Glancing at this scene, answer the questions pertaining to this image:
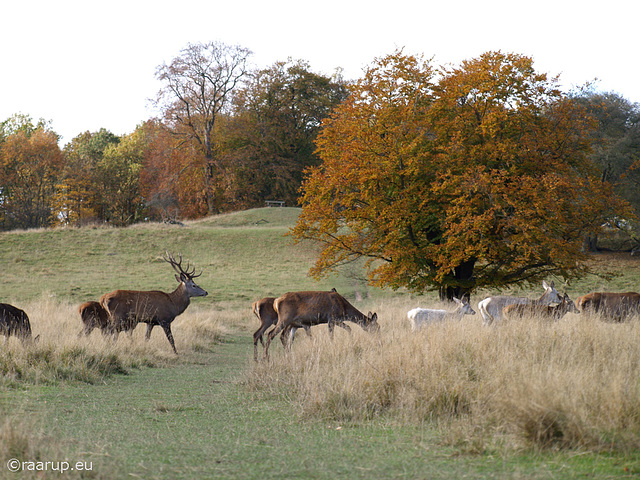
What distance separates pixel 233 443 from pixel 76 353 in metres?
5.90

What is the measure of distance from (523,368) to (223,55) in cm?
5109

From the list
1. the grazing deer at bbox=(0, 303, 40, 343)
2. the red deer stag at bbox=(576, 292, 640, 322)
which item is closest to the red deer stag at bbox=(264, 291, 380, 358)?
the grazing deer at bbox=(0, 303, 40, 343)

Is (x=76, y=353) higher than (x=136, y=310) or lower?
lower

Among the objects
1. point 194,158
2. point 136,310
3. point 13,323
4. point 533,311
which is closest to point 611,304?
point 533,311

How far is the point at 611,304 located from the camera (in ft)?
51.2

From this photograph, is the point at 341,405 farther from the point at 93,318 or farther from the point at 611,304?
the point at 611,304

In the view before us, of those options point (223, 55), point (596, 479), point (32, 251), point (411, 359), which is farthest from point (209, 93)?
point (596, 479)

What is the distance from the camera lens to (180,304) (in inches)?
633

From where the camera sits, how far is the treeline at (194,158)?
55531mm

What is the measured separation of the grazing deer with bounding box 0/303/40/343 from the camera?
1216 centimetres

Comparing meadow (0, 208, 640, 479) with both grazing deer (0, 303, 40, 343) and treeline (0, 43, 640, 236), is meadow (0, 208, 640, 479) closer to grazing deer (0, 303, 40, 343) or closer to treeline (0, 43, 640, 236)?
grazing deer (0, 303, 40, 343)

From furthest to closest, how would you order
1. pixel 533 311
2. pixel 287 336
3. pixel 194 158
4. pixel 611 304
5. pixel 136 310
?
1. pixel 194 158
2. pixel 611 304
3. pixel 136 310
4. pixel 533 311
5. pixel 287 336

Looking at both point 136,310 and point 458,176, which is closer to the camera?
point 136,310

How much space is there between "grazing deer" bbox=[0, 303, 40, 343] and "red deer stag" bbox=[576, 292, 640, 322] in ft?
37.8
